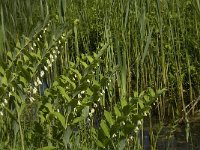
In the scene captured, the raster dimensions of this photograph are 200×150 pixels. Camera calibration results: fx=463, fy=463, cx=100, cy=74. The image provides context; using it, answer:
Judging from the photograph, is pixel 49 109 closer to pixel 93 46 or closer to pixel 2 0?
pixel 2 0

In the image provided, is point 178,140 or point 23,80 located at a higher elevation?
point 23,80

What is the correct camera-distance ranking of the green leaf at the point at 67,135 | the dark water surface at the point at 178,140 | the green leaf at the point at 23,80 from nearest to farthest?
the green leaf at the point at 67,135, the green leaf at the point at 23,80, the dark water surface at the point at 178,140

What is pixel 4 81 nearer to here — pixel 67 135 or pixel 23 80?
pixel 23 80

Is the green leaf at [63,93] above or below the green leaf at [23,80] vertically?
below

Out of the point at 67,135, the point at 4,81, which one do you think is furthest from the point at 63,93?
the point at 4,81

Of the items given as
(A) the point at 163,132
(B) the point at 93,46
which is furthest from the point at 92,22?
(A) the point at 163,132

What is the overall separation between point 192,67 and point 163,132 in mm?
698

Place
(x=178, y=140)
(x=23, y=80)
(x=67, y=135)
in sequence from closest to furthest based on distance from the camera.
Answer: (x=67, y=135)
(x=23, y=80)
(x=178, y=140)

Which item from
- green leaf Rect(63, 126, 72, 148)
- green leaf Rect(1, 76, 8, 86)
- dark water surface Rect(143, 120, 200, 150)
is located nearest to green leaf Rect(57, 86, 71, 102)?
green leaf Rect(63, 126, 72, 148)

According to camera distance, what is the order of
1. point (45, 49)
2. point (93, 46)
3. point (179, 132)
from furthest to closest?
point (93, 46), point (179, 132), point (45, 49)

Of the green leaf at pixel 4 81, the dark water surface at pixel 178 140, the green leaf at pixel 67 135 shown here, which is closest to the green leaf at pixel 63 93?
the green leaf at pixel 67 135

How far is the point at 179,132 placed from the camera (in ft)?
13.7

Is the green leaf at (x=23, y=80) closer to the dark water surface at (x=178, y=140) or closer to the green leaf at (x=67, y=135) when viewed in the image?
the green leaf at (x=67, y=135)

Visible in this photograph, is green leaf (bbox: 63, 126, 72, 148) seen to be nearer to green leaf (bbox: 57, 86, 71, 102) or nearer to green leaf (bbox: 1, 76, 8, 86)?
green leaf (bbox: 57, 86, 71, 102)
